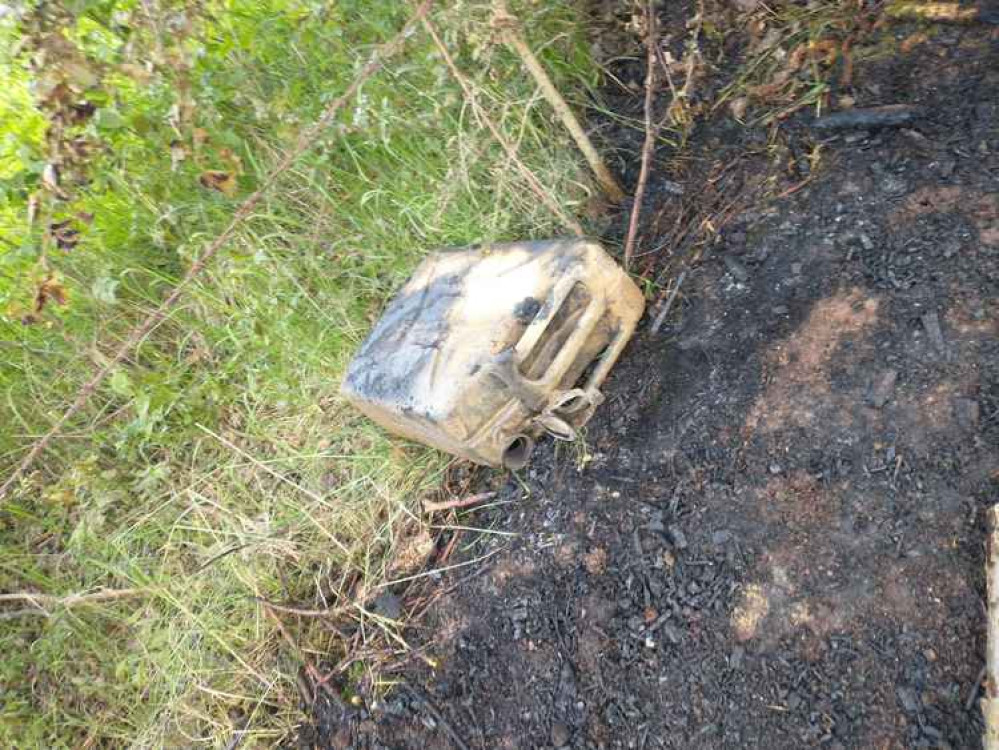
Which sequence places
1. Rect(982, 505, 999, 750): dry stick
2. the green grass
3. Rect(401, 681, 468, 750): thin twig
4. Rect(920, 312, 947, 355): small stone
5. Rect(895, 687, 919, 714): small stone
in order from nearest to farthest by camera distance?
Rect(982, 505, 999, 750): dry stick → Rect(895, 687, 919, 714): small stone → Rect(920, 312, 947, 355): small stone → Rect(401, 681, 468, 750): thin twig → the green grass

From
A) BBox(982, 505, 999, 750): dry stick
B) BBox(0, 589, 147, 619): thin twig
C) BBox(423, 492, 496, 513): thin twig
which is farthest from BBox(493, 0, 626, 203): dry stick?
BBox(0, 589, 147, 619): thin twig

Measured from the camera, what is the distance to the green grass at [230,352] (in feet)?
8.18

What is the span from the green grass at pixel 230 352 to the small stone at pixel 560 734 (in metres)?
0.62

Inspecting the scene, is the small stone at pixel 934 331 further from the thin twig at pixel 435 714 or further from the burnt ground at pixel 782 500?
the thin twig at pixel 435 714

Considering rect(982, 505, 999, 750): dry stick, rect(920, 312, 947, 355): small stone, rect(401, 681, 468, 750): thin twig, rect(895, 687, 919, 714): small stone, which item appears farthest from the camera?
rect(401, 681, 468, 750): thin twig

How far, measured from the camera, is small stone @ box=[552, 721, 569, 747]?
1911 millimetres

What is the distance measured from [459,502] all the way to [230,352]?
4.00ft

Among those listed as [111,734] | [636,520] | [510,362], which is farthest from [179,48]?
[111,734]

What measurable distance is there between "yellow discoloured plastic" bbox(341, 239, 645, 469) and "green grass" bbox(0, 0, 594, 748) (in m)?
0.32

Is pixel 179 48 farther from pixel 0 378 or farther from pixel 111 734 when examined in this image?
pixel 111 734

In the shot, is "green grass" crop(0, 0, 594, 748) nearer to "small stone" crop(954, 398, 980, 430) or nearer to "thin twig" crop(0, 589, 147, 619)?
"thin twig" crop(0, 589, 147, 619)

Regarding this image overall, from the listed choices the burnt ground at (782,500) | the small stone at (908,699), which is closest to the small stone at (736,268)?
the burnt ground at (782,500)

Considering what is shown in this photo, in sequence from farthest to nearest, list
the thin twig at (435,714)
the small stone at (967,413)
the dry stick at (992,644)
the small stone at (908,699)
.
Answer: the thin twig at (435,714) → the small stone at (967,413) → the small stone at (908,699) → the dry stick at (992,644)

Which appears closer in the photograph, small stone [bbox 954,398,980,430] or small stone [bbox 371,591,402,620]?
small stone [bbox 954,398,980,430]
